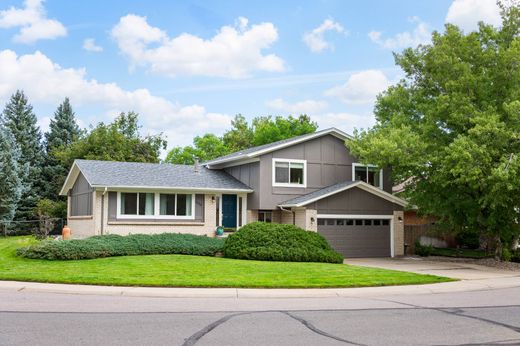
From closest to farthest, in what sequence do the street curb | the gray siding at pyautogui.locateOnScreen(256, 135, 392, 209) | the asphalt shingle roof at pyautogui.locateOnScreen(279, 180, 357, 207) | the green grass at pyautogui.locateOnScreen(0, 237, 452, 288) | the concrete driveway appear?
1. the street curb
2. the green grass at pyautogui.locateOnScreen(0, 237, 452, 288)
3. the concrete driveway
4. the asphalt shingle roof at pyautogui.locateOnScreen(279, 180, 357, 207)
5. the gray siding at pyautogui.locateOnScreen(256, 135, 392, 209)

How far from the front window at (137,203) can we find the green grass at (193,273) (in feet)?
18.2

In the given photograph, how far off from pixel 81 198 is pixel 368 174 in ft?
50.2

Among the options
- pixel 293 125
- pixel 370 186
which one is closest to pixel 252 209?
pixel 370 186

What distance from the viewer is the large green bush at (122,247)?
21.0 metres

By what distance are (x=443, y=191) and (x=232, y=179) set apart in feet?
35.9

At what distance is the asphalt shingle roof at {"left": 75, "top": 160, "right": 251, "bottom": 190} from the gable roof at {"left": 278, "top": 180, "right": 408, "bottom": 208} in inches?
105

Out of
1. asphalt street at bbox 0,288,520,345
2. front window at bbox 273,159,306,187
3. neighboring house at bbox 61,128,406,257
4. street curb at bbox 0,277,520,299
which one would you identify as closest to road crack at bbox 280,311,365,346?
asphalt street at bbox 0,288,520,345

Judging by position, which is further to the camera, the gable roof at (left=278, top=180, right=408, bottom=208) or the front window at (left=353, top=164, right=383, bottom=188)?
the front window at (left=353, top=164, right=383, bottom=188)

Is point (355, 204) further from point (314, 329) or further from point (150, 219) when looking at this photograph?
point (314, 329)

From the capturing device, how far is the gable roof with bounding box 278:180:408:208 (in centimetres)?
2712

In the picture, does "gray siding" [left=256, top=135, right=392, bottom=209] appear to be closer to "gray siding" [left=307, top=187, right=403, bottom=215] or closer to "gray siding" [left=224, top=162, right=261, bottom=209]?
"gray siding" [left=224, top=162, right=261, bottom=209]

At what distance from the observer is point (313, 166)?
96.7ft

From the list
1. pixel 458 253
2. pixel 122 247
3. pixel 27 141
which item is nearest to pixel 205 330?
pixel 122 247

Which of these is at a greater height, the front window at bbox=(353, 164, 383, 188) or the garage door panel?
the front window at bbox=(353, 164, 383, 188)
